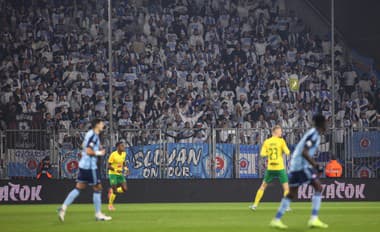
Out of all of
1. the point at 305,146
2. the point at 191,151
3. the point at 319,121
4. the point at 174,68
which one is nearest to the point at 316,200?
the point at 305,146

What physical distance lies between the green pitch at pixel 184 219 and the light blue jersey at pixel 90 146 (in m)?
1.35

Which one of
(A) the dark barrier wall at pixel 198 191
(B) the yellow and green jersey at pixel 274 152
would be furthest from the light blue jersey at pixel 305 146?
(A) the dark barrier wall at pixel 198 191

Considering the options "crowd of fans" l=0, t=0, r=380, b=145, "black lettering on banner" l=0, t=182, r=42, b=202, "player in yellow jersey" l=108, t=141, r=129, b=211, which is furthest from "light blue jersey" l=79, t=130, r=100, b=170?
"crowd of fans" l=0, t=0, r=380, b=145

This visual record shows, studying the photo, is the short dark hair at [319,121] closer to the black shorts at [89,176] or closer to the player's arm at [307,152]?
the player's arm at [307,152]

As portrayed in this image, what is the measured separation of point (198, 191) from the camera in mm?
24750

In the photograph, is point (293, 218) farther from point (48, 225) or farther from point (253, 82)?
point (253, 82)

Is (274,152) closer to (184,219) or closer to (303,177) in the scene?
(184,219)

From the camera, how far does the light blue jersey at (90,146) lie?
1591cm

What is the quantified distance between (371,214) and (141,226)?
6654 mm

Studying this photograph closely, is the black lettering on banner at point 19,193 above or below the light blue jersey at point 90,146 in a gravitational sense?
below

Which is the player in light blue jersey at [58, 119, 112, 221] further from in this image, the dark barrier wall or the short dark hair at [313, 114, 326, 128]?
the dark barrier wall

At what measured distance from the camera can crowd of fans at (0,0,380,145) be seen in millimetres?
28125

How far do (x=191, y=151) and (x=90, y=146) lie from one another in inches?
339

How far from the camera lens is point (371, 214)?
1848 cm
